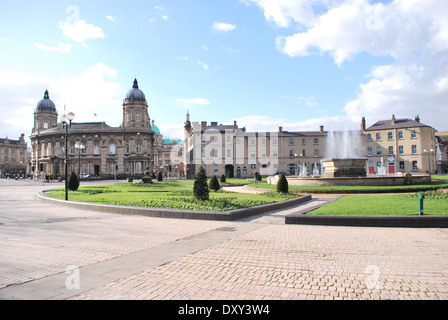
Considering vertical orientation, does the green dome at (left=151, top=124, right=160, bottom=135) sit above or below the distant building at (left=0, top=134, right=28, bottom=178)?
above

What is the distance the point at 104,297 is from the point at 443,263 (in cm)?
637

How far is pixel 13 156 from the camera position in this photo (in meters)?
136

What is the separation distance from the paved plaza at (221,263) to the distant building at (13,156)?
139621 mm

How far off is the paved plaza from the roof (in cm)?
6705

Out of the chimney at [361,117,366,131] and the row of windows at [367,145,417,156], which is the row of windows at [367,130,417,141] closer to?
the chimney at [361,117,366,131]

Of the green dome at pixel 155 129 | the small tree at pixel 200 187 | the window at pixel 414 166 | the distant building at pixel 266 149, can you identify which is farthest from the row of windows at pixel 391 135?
the green dome at pixel 155 129

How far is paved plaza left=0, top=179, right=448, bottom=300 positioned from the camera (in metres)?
4.76

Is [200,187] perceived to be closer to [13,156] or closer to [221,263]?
[221,263]

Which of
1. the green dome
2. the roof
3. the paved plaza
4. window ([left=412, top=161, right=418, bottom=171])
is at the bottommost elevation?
the paved plaza

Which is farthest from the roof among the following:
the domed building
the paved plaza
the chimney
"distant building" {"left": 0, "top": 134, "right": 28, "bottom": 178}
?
"distant building" {"left": 0, "top": 134, "right": 28, "bottom": 178}

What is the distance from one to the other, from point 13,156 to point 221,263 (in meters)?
158

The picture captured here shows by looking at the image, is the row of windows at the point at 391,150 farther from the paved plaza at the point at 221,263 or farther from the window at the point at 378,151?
the paved plaza at the point at 221,263
